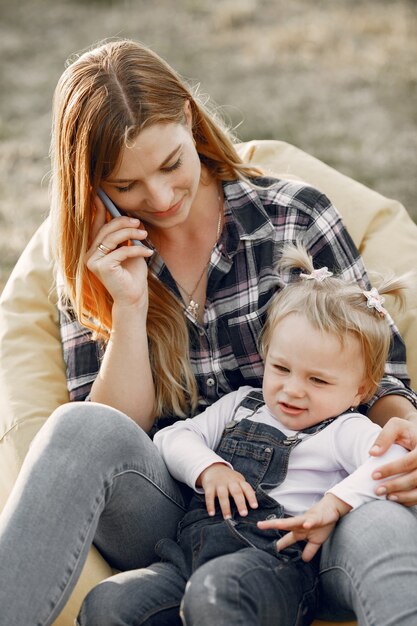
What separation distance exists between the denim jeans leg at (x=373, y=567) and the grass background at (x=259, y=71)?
2.61m

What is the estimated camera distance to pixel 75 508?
1.87 m

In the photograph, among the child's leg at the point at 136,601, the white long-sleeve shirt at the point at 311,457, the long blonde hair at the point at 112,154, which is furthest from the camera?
the long blonde hair at the point at 112,154

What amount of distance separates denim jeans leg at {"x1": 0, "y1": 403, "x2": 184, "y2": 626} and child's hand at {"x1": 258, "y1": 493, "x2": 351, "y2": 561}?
285 millimetres

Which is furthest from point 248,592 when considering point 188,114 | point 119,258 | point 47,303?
point 47,303

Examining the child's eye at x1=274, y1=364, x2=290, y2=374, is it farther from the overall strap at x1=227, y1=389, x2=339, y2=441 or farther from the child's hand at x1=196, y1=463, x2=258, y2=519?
the child's hand at x1=196, y1=463, x2=258, y2=519

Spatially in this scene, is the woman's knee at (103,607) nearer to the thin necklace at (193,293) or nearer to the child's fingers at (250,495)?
the child's fingers at (250,495)

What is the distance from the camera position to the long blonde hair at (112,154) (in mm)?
Answer: 2158

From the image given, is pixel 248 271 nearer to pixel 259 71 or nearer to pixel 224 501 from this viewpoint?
pixel 224 501

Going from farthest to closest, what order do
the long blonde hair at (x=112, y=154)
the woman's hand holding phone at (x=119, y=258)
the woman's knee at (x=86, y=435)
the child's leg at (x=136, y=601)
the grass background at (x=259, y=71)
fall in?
the grass background at (x=259, y=71) → the woman's hand holding phone at (x=119, y=258) → the long blonde hair at (x=112, y=154) → the woman's knee at (x=86, y=435) → the child's leg at (x=136, y=601)

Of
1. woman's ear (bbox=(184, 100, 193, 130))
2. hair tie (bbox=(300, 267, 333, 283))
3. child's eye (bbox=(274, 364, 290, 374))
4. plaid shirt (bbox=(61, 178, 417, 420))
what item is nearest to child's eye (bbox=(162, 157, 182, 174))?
woman's ear (bbox=(184, 100, 193, 130))

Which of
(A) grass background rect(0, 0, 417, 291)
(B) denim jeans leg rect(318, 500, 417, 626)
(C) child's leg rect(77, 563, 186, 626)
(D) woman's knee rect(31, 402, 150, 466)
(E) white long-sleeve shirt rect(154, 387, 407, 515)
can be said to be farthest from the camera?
(A) grass background rect(0, 0, 417, 291)

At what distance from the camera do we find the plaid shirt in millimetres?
2387

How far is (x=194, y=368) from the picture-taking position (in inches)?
95.3

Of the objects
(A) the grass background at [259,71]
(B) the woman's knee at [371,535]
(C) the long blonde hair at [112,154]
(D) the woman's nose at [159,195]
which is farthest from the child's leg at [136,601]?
(A) the grass background at [259,71]
